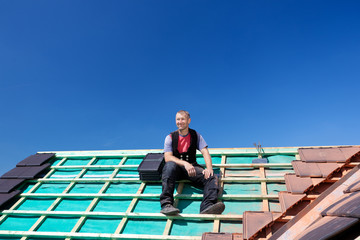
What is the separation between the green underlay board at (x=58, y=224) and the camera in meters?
3.66

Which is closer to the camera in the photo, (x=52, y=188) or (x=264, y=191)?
(x=264, y=191)

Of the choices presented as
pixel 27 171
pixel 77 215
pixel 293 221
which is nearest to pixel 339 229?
pixel 293 221

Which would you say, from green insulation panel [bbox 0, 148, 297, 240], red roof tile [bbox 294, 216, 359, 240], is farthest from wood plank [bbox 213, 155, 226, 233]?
red roof tile [bbox 294, 216, 359, 240]

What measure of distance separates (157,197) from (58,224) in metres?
1.48

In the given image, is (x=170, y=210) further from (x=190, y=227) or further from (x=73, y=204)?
(x=73, y=204)

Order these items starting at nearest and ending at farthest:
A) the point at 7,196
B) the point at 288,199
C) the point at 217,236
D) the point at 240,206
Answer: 1. the point at 217,236
2. the point at 288,199
3. the point at 240,206
4. the point at 7,196

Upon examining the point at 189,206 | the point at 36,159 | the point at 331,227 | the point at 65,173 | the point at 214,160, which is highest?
the point at 214,160

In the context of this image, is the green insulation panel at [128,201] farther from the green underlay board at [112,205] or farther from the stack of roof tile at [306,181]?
the stack of roof tile at [306,181]

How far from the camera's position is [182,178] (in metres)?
4.24

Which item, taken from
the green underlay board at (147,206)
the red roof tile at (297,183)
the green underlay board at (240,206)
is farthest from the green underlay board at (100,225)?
the red roof tile at (297,183)

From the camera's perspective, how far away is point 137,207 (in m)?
3.85

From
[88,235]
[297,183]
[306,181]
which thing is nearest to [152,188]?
[88,235]

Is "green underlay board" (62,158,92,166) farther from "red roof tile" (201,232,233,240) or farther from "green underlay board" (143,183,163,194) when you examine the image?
"red roof tile" (201,232,233,240)

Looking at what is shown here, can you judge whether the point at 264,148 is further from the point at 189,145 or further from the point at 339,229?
the point at 339,229
